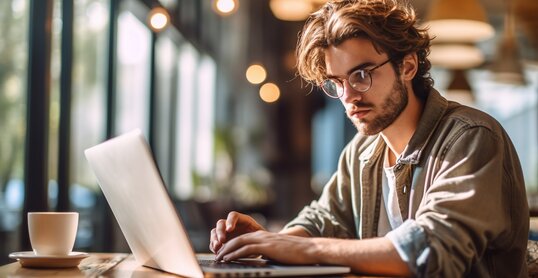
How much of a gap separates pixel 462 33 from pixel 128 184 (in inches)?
138

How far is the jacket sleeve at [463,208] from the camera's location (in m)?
1.76

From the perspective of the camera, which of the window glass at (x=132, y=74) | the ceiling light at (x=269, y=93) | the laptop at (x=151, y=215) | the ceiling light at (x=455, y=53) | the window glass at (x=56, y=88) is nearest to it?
the laptop at (x=151, y=215)

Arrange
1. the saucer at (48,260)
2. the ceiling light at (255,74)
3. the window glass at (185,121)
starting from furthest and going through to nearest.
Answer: the window glass at (185,121), the ceiling light at (255,74), the saucer at (48,260)

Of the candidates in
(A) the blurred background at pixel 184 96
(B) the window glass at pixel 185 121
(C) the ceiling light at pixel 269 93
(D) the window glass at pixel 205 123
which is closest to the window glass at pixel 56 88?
(A) the blurred background at pixel 184 96

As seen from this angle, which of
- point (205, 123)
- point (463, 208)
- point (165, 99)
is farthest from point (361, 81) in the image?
point (205, 123)

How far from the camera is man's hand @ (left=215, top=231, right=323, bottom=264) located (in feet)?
5.99

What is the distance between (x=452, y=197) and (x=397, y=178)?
14.2 inches

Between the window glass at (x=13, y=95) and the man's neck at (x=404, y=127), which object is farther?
the window glass at (x=13, y=95)

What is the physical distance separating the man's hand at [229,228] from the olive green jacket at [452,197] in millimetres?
232

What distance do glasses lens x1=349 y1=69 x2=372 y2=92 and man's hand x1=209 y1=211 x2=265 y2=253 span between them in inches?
18.7

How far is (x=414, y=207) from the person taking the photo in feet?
7.05

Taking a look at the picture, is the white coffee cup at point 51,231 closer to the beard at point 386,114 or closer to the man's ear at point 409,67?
the beard at point 386,114

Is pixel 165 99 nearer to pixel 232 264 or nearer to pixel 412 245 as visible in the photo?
pixel 232 264

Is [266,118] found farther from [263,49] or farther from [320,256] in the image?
[320,256]
